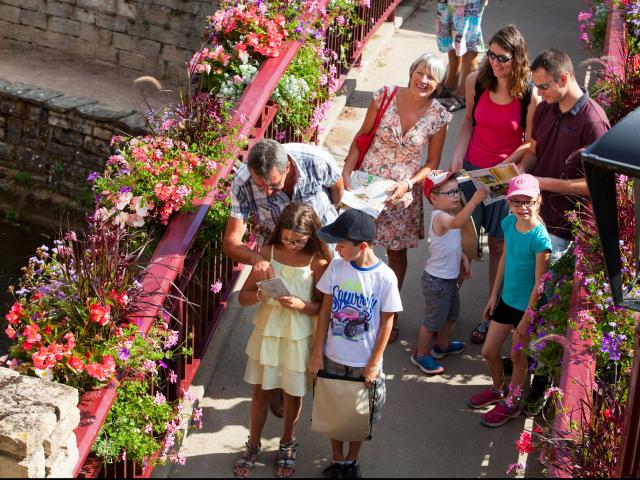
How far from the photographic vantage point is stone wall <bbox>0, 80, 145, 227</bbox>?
992 centimetres

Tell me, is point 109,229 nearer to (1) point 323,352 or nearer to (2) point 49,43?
(1) point 323,352

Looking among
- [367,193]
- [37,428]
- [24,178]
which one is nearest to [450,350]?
[367,193]

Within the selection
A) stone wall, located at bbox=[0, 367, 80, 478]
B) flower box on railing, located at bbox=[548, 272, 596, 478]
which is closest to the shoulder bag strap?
flower box on railing, located at bbox=[548, 272, 596, 478]

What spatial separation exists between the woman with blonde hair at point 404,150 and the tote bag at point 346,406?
1127 millimetres

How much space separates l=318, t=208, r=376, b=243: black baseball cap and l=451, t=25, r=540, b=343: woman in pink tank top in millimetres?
1417

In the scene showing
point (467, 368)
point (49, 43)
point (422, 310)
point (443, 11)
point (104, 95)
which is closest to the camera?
point (467, 368)

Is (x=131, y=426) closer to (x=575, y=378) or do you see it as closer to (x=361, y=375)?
(x=361, y=375)

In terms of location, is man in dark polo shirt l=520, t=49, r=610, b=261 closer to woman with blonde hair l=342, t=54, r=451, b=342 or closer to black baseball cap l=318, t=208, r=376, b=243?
woman with blonde hair l=342, t=54, r=451, b=342

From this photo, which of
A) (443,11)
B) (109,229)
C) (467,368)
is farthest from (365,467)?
(443,11)

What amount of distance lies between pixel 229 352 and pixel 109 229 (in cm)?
123

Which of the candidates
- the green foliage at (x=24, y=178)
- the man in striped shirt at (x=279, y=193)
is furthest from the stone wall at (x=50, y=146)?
the man in striped shirt at (x=279, y=193)

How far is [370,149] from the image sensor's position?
5.88m

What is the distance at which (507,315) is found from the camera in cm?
516

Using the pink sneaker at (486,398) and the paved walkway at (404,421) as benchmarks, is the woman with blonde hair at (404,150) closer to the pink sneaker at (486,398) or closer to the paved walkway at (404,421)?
the paved walkway at (404,421)
